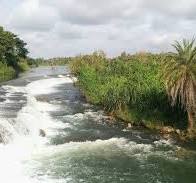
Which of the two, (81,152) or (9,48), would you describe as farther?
(9,48)

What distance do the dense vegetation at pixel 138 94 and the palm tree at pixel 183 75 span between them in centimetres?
62

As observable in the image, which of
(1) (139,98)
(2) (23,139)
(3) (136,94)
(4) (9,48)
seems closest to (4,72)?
(4) (9,48)

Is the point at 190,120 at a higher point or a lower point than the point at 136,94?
lower

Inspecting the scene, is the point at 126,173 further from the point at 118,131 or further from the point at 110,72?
the point at 110,72

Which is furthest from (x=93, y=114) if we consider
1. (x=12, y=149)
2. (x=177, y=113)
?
(x=12, y=149)

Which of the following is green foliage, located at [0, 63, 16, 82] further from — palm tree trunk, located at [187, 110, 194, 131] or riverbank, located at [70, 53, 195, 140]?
palm tree trunk, located at [187, 110, 194, 131]

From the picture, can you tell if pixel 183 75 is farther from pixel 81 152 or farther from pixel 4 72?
pixel 4 72

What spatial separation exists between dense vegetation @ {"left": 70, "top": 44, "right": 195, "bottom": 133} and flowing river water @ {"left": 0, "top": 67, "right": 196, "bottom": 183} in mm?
2223

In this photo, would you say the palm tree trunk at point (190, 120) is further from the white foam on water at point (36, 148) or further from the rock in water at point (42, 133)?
the rock in water at point (42, 133)

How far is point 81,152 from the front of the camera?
37906 millimetres

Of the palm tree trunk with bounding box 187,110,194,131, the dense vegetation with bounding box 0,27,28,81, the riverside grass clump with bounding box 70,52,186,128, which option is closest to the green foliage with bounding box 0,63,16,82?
the dense vegetation with bounding box 0,27,28,81

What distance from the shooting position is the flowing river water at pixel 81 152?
1259 inches

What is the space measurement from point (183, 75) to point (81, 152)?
11421mm

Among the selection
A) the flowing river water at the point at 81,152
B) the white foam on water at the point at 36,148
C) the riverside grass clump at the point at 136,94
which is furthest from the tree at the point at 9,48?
the white foam on water at the point at 36,148
